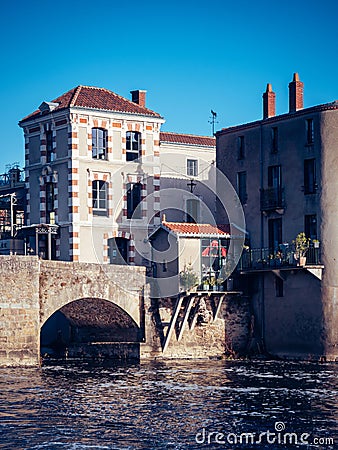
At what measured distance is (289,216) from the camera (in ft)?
176

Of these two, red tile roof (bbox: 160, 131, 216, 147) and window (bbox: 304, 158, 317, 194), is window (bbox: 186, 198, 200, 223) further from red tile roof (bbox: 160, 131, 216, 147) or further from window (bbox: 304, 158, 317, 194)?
window (bbox: 304, 158, 317, 194)

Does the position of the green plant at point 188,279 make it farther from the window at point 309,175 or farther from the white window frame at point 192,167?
the white window frame at point 192,167

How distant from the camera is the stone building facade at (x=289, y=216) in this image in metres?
51.9

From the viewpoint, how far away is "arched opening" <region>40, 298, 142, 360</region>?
52375 mm

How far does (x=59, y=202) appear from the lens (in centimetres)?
5838

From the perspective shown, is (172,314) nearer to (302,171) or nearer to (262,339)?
(262,339)

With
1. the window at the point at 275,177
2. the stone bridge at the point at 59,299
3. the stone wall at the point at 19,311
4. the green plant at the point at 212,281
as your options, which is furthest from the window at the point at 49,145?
the stone wall at the point at 19,311

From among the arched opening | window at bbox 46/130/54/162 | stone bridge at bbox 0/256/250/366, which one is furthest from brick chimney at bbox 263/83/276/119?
the arched opening

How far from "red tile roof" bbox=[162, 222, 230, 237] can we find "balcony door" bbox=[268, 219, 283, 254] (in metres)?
2.34

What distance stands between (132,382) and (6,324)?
740 centimetres

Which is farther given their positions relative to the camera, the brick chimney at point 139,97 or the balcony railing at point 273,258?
the brick chimney at point 139,97

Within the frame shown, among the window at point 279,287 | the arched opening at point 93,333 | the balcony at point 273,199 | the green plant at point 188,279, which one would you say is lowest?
the arched opening at point 93,333

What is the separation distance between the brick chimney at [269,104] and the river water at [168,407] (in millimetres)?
15598

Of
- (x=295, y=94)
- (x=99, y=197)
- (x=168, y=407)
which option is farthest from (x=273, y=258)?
(x=168, y=407)
